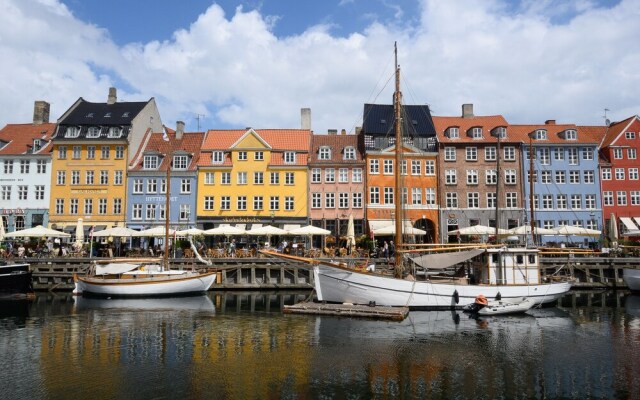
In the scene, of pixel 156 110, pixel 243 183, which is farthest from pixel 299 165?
pixel 156 110

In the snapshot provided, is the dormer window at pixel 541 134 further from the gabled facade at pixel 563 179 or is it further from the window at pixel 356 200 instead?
the window at pixel 356 200

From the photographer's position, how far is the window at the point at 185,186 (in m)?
47.6

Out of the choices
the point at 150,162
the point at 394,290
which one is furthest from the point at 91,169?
the point at 394,290

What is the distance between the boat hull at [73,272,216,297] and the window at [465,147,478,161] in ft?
95.8

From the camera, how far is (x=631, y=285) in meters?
33.2

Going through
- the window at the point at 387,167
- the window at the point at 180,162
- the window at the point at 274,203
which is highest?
the window at the point at 180,162

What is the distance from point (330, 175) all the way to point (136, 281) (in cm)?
2232

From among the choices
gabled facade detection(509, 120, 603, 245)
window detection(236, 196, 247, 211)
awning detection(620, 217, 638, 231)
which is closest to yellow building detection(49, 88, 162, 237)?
window detection(236, 196, 247, 211)

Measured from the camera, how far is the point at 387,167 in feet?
155

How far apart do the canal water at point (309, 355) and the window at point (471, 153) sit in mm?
23599

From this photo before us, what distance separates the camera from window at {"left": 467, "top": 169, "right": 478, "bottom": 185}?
1873 inches

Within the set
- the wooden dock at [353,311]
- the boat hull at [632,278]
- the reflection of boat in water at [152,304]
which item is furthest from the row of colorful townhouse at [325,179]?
the wooden dock at [353,311]

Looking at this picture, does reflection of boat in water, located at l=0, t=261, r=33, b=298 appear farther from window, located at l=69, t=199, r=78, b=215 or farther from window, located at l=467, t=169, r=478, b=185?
window, located at l=467, t=169, r=478, b=185

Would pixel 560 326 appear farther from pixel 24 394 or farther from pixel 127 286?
pixel 127 286
